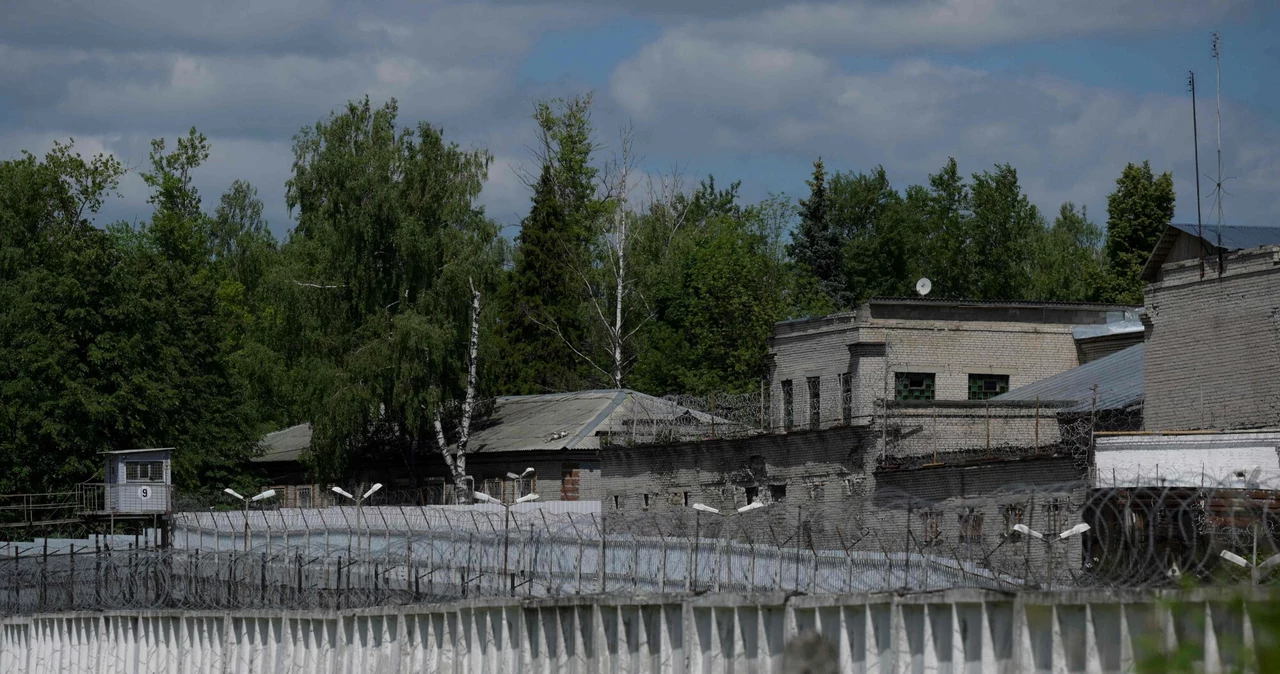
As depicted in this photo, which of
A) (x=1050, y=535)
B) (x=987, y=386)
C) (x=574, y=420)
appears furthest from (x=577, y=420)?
(x=1050, y=535)

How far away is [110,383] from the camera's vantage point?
194ft

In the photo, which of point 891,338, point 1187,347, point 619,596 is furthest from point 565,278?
point 619,596

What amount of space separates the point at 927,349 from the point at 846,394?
8.21 feet

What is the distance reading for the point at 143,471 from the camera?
5106 centimetres

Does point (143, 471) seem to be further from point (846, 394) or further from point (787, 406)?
point (846, 394)

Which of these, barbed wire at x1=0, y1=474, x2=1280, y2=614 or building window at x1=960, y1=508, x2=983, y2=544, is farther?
building window at x1=960, y1=508, x2=983, y2=544

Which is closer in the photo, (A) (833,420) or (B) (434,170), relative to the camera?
(A) (833,420)

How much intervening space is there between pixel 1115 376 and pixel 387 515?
57.3 feet

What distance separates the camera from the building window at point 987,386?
4469 cm

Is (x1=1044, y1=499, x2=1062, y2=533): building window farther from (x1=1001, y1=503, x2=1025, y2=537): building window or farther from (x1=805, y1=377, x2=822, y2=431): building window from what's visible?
(x1=805, y1=377, x2=822, y2=431): building window

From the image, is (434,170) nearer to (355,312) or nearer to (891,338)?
(355,312)

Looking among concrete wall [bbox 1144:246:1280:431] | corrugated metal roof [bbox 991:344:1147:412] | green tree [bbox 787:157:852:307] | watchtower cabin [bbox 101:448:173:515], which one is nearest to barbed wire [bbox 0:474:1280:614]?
concrete wall [bbox 1144:246:1280:431]

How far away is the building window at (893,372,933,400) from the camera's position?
1710 inches

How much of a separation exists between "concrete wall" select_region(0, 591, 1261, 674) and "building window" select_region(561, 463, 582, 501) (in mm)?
34984
